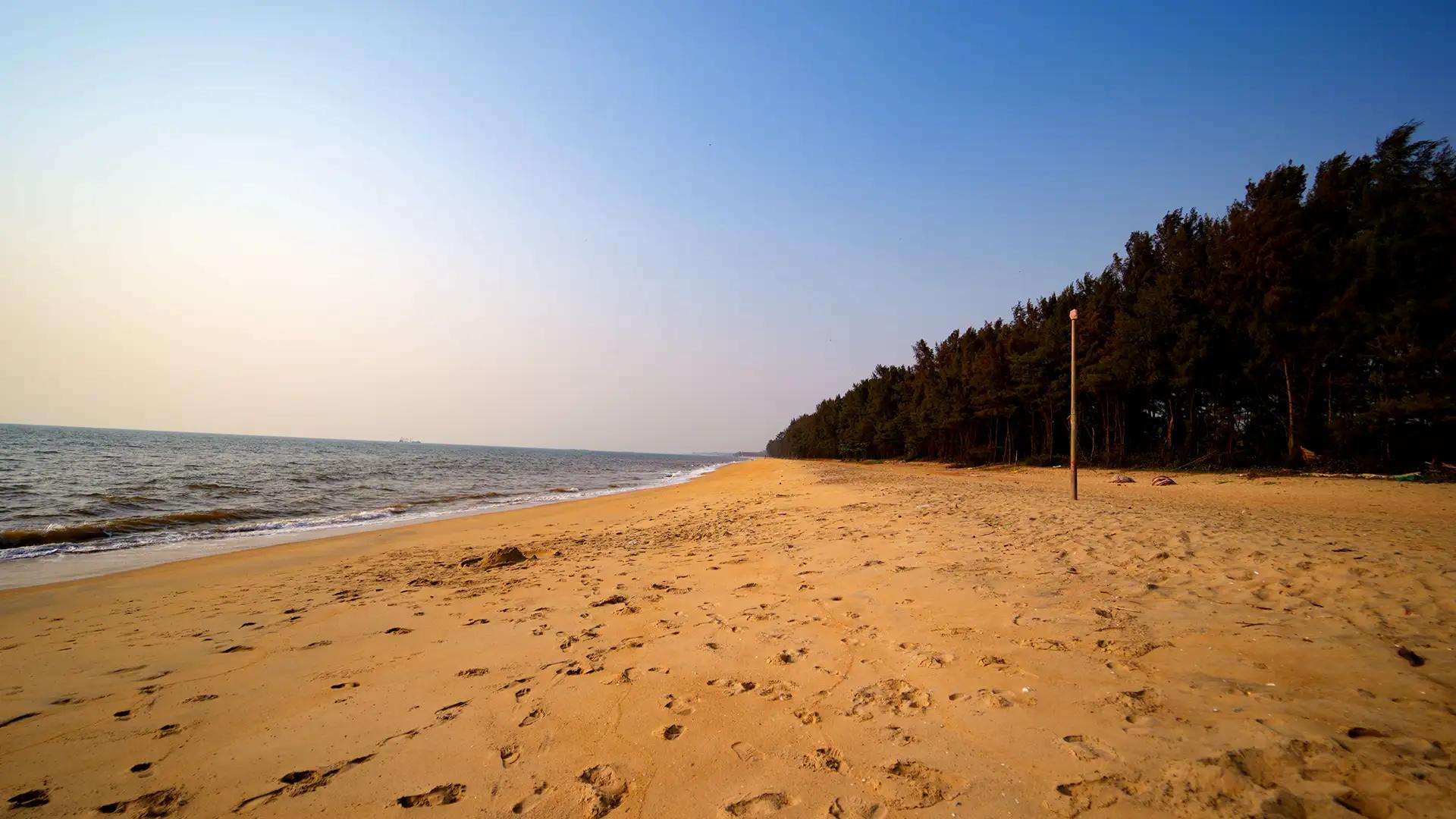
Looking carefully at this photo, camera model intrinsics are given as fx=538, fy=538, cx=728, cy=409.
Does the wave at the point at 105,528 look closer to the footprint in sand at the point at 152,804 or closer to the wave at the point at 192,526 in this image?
the wave at the point at 192,526

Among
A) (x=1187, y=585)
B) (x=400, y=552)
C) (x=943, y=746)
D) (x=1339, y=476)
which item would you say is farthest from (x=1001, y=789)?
(x=1339, y=476)

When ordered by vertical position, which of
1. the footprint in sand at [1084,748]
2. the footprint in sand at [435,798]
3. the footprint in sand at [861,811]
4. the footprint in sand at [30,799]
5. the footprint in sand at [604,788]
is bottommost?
the footprint in sand at [30,799]

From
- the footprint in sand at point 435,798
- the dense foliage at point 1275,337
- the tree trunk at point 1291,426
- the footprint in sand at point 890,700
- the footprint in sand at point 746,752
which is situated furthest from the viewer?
the tree trunk at point 1291,426

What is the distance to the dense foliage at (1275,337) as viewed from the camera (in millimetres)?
19406

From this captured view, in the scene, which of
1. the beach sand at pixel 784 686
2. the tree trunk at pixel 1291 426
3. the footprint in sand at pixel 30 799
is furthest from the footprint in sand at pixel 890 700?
the tree trunk at pixel 1291 426

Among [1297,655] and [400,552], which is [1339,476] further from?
[400,552]

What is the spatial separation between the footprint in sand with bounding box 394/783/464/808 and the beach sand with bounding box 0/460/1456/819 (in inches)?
0.8

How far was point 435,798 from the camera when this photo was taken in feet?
9.03

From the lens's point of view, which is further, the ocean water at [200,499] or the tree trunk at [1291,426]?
the tree trunk at [1291,426]

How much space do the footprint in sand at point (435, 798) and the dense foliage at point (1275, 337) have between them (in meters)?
29.1

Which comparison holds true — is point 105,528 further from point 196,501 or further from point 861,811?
point 861,811

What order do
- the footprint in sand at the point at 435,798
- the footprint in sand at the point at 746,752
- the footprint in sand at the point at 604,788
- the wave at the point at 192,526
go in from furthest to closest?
the wave at the point at 192,526 → the footprint in sand at the point at 746,752 → the footprint in sand at the point at 435,798 → the footprint in sand at the point at 604,788

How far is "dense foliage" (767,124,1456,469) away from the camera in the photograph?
63.7ft

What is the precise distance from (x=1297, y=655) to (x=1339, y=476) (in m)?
24.3
